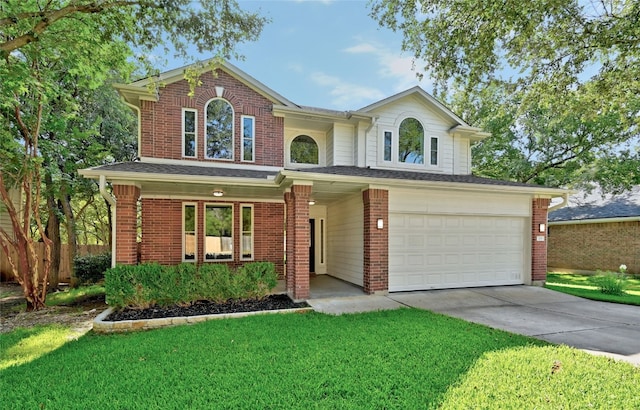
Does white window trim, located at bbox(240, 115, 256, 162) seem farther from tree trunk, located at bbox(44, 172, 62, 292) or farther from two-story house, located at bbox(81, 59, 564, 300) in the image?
tree trunk, located at bbox(44, 172, 62, 292)

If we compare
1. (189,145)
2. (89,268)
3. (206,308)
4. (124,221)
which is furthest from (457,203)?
(89,268)

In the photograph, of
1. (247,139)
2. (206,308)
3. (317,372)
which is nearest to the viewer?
(317,372)

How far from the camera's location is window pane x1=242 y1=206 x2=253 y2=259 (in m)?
10.4

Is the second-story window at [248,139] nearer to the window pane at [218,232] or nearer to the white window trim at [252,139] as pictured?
the white window trim at [252,139]

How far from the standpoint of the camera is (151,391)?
3348 mm

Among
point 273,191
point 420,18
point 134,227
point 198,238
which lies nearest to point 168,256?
point 198,238

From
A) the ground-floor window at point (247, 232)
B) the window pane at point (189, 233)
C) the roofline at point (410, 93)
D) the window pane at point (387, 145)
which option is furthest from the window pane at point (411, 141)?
the window pane at point (189, 233)

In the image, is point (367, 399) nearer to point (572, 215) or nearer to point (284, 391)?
point (284, 391)

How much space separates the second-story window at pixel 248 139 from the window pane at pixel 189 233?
233cm

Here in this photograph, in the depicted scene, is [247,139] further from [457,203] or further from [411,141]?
[457,203]

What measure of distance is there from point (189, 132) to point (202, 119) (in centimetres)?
57

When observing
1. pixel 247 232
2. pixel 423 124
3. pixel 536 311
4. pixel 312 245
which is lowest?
pixel 536 311

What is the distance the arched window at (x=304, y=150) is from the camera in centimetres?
1109

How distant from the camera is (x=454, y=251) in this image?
9031mm
